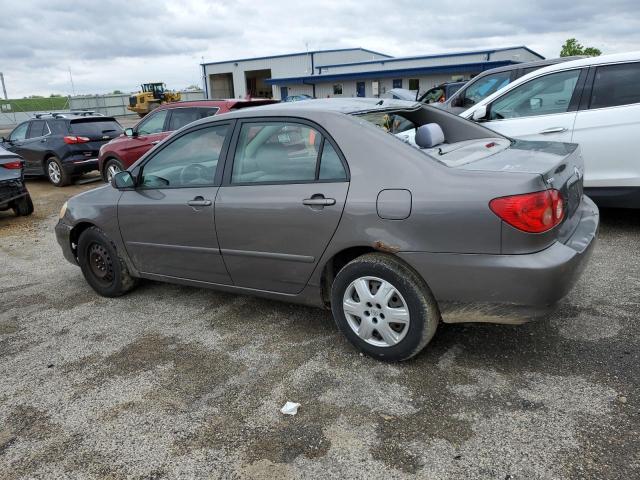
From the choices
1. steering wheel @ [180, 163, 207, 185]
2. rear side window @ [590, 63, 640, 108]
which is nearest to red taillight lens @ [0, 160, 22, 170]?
steering wheel @ [180, 163, 207, 185]

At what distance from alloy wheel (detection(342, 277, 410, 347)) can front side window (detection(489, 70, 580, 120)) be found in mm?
3762

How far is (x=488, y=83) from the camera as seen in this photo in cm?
862

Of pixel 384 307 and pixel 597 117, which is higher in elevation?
pixel 597 117

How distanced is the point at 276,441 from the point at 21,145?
12.6m

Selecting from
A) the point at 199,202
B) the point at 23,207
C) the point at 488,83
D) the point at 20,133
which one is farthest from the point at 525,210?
the point at 20,133

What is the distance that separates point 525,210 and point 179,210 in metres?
2.46

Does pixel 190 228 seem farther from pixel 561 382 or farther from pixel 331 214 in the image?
pixel 561 382

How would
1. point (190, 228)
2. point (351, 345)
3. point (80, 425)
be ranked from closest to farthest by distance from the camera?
point (80, 425), point (351, 345), point (190, 228)

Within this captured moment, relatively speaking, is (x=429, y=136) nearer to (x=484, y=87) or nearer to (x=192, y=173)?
(x=192, y=173)

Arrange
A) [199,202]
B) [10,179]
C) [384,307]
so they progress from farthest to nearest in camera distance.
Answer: [10,179] → [199,202] → [384,307]

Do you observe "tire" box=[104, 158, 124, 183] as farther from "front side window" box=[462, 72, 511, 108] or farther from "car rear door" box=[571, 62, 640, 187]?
"car rear door" box=[571, 62, 640, 187]

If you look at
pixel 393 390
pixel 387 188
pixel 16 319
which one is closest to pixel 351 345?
pixel 393 390

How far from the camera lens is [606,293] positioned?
4.03 meters

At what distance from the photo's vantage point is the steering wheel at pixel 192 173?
389 centimetres
